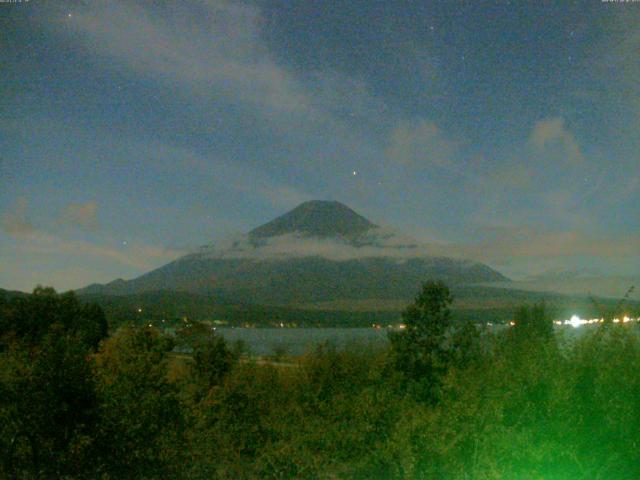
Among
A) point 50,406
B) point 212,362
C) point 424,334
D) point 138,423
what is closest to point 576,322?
point 138,423

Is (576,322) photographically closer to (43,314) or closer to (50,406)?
(50,406)

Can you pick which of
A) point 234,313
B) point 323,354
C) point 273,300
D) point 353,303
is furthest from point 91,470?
point 273,300

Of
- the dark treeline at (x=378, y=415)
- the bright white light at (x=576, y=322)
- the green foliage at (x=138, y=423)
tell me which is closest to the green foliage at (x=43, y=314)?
the dark treeline at (x=378, y=415)

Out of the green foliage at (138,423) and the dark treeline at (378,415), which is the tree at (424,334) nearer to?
the dark treeline at (378,415)

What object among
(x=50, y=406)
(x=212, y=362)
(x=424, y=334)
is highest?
(x=424, y=334)

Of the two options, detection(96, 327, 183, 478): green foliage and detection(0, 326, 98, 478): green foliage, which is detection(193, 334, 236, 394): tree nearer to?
detection(96, 327, 183, 478): green foliage

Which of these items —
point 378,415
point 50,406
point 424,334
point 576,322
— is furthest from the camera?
point 424,334
